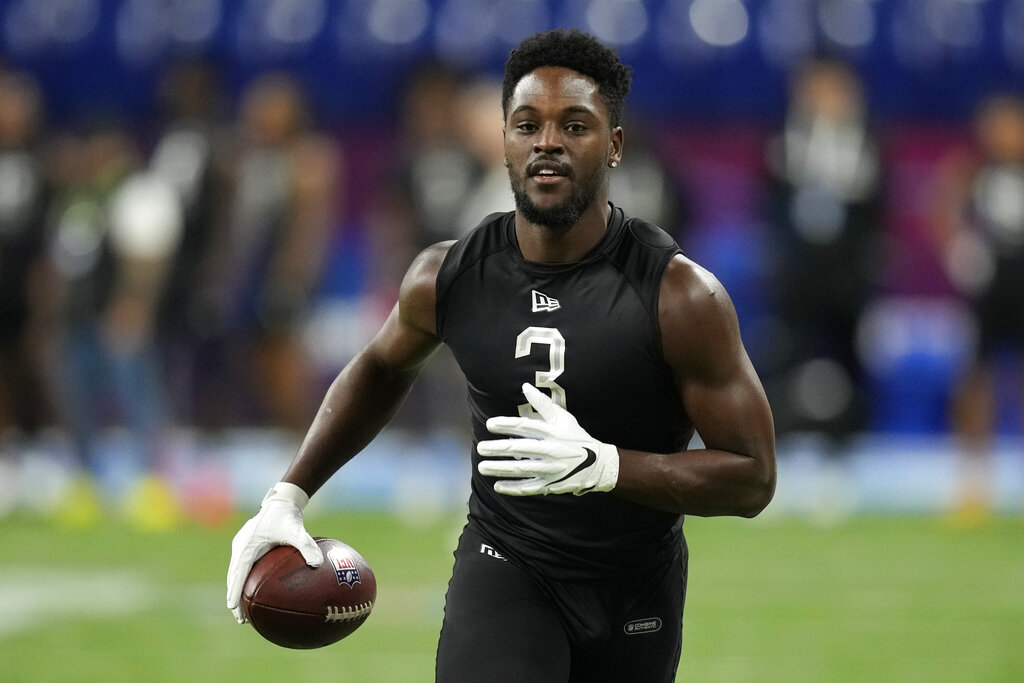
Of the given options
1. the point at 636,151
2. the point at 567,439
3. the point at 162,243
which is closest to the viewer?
the point at 567,439

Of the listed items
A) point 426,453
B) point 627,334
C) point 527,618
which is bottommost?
point 527,618

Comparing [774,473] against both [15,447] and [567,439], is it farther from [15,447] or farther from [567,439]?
[15,447]

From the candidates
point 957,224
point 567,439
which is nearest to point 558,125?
point 567,439

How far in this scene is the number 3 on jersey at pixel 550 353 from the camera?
349cm

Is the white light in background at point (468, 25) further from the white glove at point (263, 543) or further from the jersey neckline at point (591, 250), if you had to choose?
the white glove at point (263, 543)

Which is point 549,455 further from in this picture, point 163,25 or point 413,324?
point 163,25

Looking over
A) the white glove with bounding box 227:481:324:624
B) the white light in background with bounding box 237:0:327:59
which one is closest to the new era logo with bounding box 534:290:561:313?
the white glove with bounding box 227:481:324:624

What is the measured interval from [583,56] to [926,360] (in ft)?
29.5

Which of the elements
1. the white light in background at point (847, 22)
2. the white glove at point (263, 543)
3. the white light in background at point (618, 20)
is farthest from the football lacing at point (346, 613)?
the white light in background at point (847, 22)

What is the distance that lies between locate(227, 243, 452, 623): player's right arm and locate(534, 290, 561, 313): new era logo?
29 cm

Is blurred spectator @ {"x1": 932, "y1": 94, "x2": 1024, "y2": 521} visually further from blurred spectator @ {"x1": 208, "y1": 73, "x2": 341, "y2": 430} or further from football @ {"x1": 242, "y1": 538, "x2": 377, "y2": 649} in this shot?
football @ {"x1": 242, "y1": 538, "x2": 377, "y2": 649}

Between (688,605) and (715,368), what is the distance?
4151 millimetres

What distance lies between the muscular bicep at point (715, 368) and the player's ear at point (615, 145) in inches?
15.6

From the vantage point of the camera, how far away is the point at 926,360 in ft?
39.2
